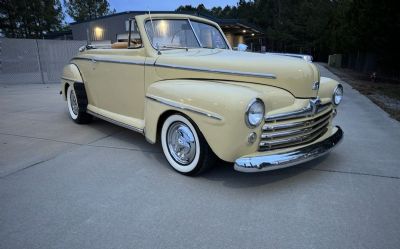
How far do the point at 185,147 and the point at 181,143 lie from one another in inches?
2.5

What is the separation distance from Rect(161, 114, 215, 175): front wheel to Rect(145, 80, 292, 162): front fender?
0.15 meters

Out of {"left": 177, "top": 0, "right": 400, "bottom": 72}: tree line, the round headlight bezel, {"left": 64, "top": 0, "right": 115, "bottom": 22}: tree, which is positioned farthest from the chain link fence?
{"left": 64, "top": 0, "right": 115, "bottom": 22}: tree

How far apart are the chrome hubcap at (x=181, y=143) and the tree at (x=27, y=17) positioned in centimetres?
3269

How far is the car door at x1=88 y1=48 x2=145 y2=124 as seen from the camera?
13.2 feet

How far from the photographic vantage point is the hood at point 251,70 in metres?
3.27

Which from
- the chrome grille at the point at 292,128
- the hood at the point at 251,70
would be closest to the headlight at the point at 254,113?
the chrome grille at the point at 292,128

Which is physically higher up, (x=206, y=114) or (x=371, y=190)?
(x=206, y=114)

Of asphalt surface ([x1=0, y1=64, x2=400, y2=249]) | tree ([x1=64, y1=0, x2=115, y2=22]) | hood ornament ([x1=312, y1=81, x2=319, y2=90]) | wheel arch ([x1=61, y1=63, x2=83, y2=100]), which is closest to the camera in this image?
asphalt surface ([x1=0, y1=64, x2=400, y2=249])

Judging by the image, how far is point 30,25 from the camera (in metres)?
31.7

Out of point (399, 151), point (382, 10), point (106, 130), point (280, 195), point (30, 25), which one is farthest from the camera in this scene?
point (30, 25)

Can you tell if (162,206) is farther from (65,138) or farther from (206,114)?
(65,138)

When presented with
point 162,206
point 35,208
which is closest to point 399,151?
point 162,206

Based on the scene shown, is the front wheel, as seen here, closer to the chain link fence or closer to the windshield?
the windshield

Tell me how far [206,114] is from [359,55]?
21966mm
